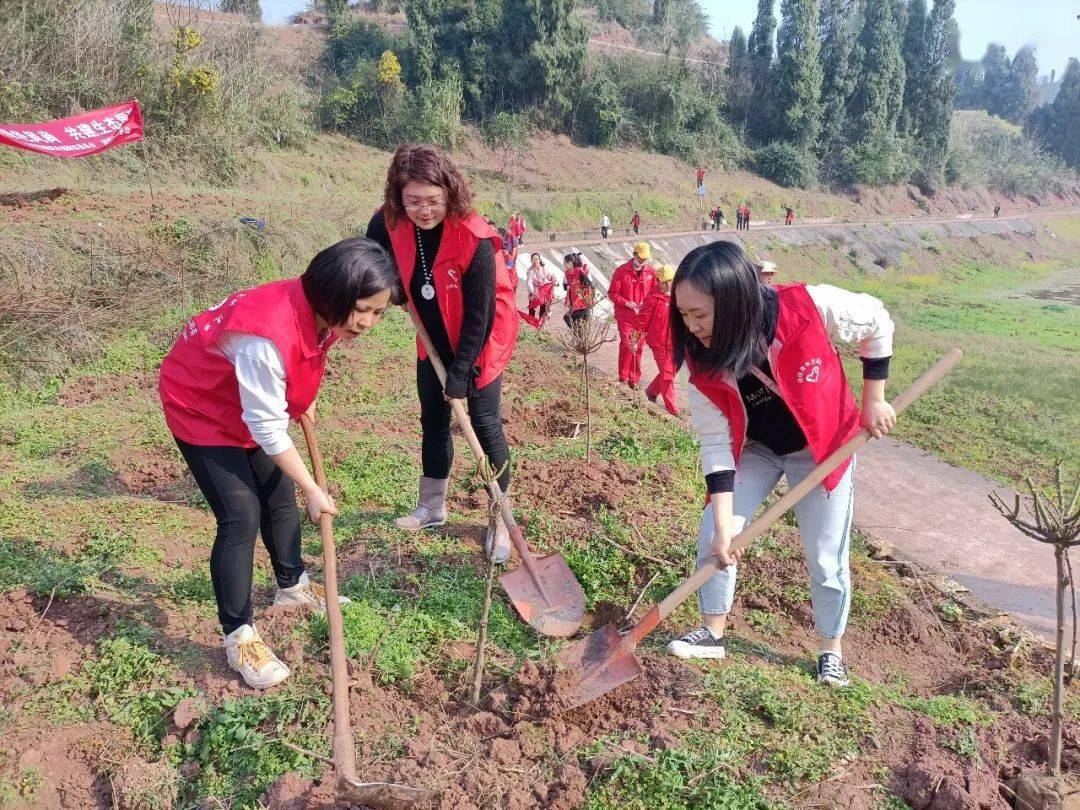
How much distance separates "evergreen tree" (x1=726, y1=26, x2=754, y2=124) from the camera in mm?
40969

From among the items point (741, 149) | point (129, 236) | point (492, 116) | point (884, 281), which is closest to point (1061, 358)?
point (884, 281)

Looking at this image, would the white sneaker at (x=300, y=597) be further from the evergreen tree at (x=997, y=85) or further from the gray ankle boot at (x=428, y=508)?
the evergreen tree at (x=997, y=85)

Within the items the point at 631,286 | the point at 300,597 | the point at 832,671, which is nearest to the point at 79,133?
the point at 631,286

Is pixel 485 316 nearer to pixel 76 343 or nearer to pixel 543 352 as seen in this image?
pixel 76 343

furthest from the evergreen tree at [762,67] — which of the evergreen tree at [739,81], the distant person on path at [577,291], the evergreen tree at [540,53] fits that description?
the distant person on path at [577,291]

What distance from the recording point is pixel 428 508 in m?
3.82

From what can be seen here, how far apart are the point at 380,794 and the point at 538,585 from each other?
132 cm

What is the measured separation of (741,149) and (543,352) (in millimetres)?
33618

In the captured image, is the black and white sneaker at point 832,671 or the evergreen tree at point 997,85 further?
the evergreen tree at point 997,85

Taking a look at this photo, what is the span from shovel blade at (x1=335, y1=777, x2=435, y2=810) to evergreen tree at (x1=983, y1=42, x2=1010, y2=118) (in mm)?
99388

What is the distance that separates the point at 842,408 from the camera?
2570 millimetres

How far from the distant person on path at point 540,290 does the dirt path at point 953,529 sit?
2515 mm

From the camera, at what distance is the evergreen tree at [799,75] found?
3794 centimetres

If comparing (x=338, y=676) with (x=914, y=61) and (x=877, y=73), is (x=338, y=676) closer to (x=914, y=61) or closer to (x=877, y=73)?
(x=877, y=73)
